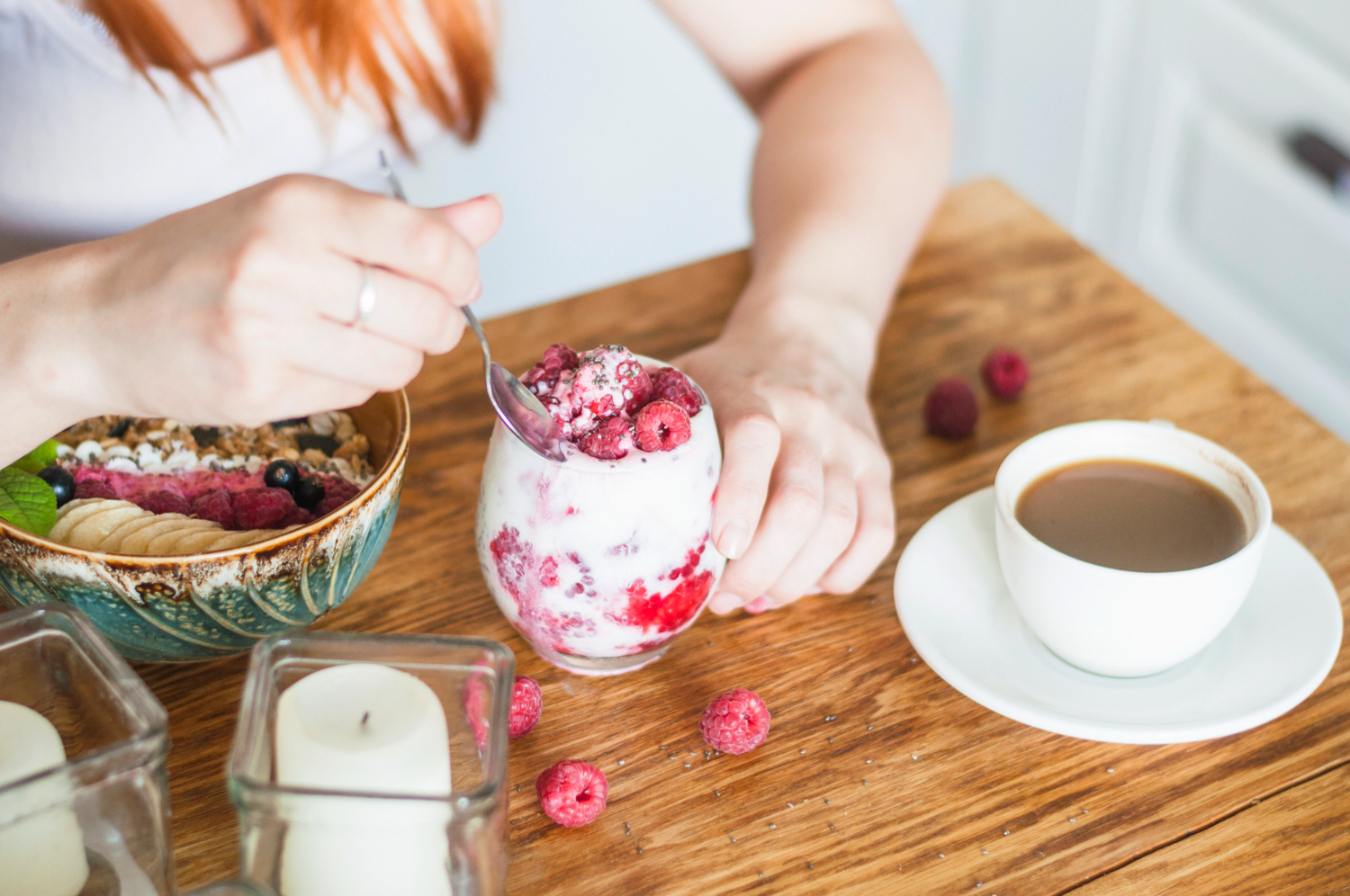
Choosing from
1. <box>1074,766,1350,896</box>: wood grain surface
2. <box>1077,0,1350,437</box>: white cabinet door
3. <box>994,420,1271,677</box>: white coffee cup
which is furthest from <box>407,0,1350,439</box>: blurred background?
<box>1074,766,1350,896</box>: wood grain surface

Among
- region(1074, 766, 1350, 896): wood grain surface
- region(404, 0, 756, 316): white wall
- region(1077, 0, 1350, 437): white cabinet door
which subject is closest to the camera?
region(1074, 766, 1350, 896): wood grain surface

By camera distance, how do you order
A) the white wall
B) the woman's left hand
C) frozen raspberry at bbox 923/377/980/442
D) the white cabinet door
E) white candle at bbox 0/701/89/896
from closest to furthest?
white candle at bbox 0/701/89/896
the woman's left hand
frozen raspberry at bbox 923/377/980/442
the white cabinet door
the white wall

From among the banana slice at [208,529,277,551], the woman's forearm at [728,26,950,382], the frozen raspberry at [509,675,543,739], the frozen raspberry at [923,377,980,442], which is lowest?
the frozen raspberry at [923,377,980,442]

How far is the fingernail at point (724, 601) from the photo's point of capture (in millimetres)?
667

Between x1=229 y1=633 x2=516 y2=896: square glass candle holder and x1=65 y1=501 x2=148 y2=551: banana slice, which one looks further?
x1=65 y1=501 x2=148 y2=551: banana slice

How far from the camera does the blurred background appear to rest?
66.8 inches

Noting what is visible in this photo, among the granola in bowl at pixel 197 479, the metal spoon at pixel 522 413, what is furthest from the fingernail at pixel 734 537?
the granola in bowl at pixel 197 479

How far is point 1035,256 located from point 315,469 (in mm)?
684

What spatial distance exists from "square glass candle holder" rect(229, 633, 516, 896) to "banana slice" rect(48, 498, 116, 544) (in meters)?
0.18

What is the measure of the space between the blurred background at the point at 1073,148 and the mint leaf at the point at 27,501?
919mm

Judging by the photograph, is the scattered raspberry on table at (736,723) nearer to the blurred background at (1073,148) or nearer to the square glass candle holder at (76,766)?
the square glass candle holder at (76,766)

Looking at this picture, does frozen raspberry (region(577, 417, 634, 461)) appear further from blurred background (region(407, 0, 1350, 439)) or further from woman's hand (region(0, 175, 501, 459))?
blurred background (region(407, 0, 1350, 439))

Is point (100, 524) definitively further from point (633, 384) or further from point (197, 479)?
point (633, 384)

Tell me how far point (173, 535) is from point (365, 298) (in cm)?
19
